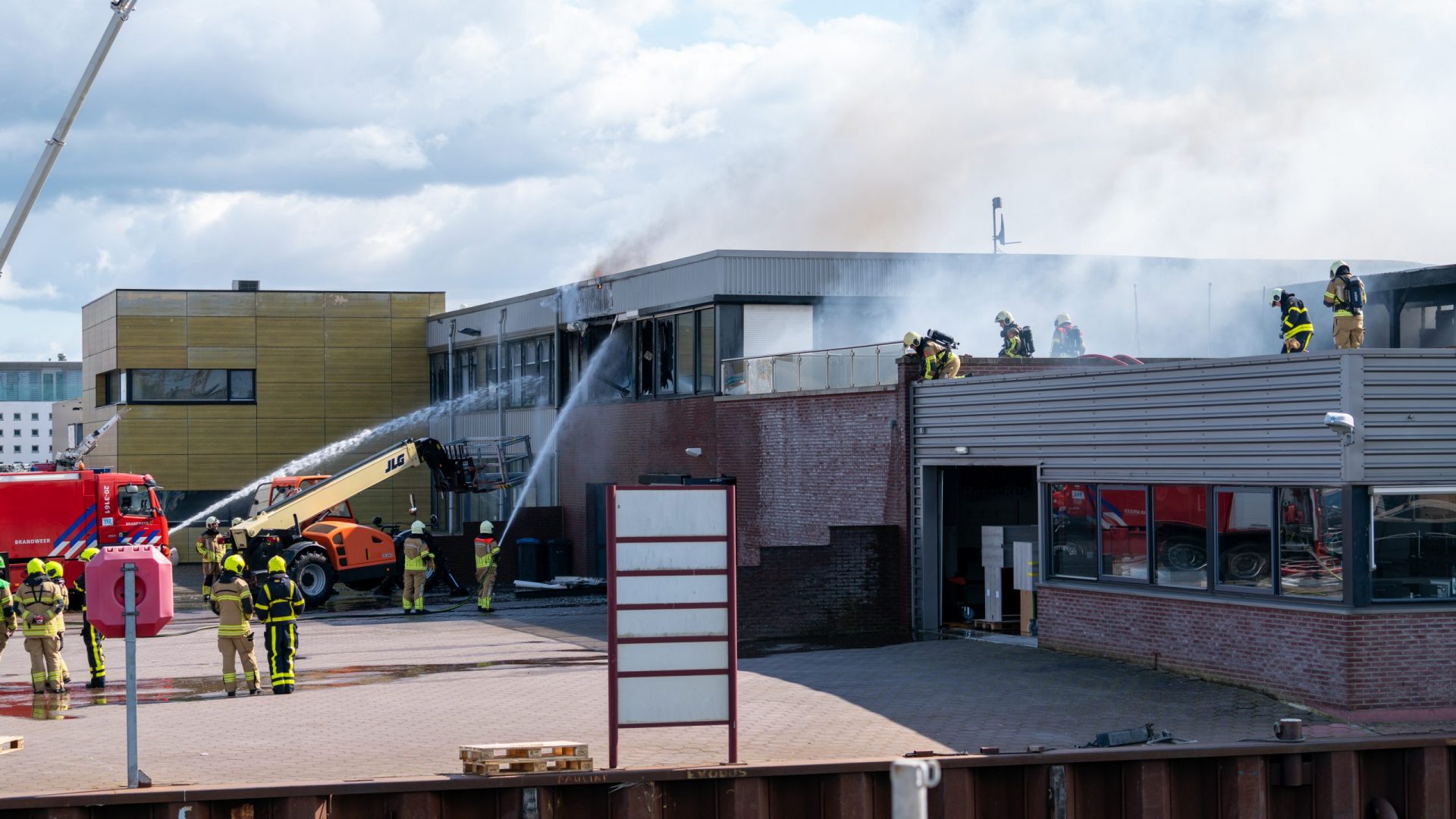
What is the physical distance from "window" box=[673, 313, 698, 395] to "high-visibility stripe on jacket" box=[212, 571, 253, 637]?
14.3m

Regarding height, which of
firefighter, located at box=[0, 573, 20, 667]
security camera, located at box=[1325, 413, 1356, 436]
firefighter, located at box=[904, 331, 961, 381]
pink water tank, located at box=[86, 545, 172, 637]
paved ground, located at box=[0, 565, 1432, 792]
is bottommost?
paved ground, located at box=[0, 565, 1432, 792]

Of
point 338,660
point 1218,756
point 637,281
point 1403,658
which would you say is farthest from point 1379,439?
point 637,281

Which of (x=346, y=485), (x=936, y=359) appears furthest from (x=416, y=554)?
(x=936, y=359)

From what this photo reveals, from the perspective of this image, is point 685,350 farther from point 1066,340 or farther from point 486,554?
point 1066,340

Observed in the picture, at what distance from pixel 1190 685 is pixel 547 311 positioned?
23331 millimetres

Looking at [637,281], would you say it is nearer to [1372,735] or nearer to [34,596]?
[34,596]

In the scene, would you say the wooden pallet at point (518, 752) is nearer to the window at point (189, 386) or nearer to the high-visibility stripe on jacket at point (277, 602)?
the high-visibility stripe on jacket at point (277, 602)

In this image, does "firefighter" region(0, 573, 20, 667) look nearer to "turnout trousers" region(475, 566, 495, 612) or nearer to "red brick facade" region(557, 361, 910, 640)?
"turnout trousers" region(475, 566, 495, 612)

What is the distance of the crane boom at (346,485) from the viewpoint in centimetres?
3148

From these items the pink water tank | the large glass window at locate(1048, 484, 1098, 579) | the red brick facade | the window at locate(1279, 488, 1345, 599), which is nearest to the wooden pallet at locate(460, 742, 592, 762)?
the pink water tank

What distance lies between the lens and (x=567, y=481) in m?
37.2

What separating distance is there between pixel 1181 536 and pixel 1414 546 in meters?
2.95

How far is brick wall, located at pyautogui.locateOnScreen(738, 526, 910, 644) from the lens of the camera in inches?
926

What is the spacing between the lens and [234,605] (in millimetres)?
18562
